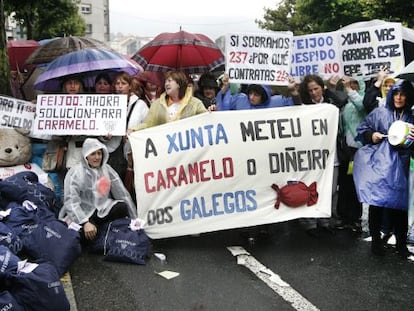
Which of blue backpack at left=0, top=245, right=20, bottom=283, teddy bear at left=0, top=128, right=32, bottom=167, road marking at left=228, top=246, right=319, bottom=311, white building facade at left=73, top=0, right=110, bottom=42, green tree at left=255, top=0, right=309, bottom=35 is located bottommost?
road marking at left=228, top=246, right=319, bottom=311

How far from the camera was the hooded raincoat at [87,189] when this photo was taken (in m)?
4.74

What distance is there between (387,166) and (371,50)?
1592 mm

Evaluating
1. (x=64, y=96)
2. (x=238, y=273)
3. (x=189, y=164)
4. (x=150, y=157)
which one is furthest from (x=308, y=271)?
(x=64, y=96)

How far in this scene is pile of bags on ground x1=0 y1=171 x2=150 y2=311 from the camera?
133 inches

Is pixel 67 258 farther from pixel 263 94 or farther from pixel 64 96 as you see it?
pixel 263 94

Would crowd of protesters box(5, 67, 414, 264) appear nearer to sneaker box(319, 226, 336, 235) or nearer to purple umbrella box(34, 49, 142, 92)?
sneaker box(319, 226, 336, 235)

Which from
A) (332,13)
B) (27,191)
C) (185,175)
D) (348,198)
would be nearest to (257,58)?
(185,175)

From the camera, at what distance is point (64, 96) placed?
5.52 m

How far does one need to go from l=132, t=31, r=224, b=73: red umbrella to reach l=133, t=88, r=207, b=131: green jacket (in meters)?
2.28

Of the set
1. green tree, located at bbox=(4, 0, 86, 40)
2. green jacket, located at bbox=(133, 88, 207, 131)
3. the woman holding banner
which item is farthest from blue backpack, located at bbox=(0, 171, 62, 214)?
green tree, located at bbox=(4, 0, 86, 40)

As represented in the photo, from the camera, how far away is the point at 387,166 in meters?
4.78

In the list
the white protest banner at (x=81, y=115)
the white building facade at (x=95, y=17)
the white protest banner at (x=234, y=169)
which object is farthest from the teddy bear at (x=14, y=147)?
the white building facade at (x=95, y=17)

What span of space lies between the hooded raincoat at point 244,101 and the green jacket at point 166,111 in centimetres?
53

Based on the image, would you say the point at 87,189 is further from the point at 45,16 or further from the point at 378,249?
the point at 45,16
